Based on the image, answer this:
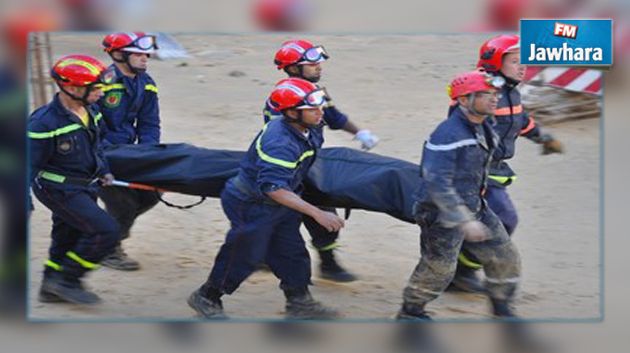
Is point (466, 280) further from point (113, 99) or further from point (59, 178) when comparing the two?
point (59, 178)

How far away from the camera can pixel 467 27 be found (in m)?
7.97

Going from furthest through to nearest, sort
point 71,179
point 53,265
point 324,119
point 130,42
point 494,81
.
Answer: point 324,119
point 130,42
point 53,265
point 71,179
point 494,81

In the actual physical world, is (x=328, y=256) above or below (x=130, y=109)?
below

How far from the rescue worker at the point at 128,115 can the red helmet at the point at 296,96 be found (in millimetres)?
910

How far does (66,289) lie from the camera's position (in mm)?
8258

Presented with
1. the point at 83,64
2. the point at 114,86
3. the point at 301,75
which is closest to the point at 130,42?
the point at 114,86

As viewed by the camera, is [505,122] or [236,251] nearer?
[236,251]

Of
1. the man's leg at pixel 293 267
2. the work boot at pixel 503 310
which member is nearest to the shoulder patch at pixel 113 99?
the man's leg at pixel 293 267

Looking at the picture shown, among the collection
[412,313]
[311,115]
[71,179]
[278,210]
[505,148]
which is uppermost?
[311,115]

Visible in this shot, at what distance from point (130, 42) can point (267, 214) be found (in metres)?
1.21

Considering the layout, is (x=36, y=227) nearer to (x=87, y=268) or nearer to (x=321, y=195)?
(x=87, y=268)

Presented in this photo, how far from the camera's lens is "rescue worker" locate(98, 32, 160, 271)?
27.9 feet

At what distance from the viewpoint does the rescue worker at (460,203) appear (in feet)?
25.2

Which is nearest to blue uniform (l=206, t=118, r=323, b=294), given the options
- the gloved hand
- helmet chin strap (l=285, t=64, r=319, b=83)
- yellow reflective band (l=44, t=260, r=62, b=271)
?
helmet chin strap (l=285, t=64, r=319, b=83)
